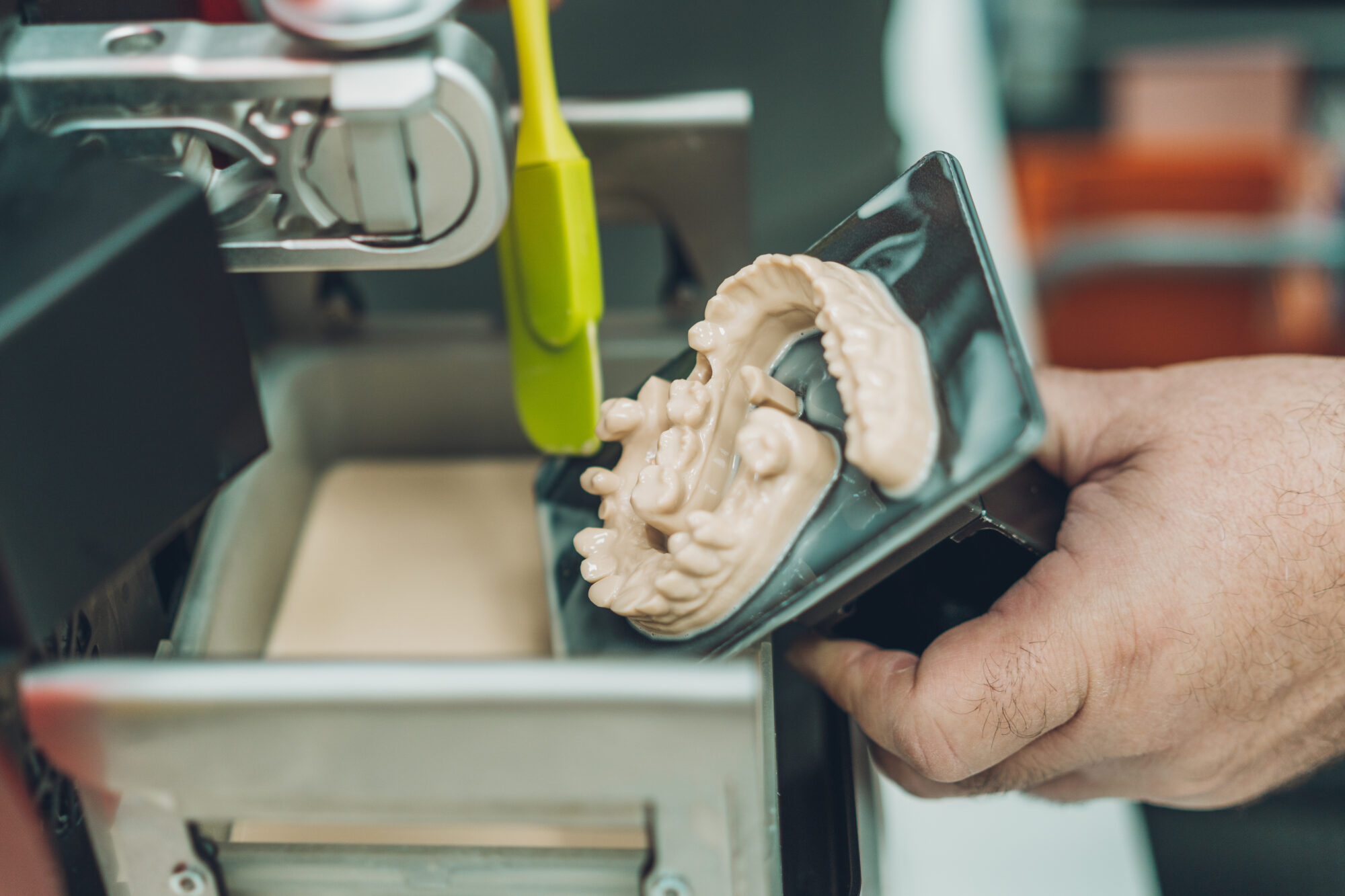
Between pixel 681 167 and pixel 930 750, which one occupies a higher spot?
pixel 681 167

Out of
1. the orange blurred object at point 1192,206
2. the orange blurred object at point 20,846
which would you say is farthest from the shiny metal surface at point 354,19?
the orange blurred object at point 1192,206

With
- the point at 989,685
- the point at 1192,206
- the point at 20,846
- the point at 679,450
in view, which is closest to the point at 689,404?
the point at 679,450

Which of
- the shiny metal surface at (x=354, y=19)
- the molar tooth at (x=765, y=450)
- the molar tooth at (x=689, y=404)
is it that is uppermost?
the shiny metal surface at (x=354, y=19)

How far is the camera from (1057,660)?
0.45 metres

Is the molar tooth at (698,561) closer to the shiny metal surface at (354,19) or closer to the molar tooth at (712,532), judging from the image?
the molar tooth at (712,532)

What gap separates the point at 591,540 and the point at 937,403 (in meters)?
0.16

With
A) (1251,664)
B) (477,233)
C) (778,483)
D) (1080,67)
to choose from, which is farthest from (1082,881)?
(1080,67)

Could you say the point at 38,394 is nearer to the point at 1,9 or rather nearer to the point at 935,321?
the point at 1,9

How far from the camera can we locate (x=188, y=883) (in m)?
0.40

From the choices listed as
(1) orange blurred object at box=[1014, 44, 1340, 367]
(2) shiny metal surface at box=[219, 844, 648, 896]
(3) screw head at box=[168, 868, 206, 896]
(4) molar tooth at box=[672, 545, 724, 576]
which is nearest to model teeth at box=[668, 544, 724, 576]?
(4) molar tooth at box=[672, 545, 724, 576]

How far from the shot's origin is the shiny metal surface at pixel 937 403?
0.37m

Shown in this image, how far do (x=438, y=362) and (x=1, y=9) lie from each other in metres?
0.34

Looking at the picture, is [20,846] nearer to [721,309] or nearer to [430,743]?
[430,743]

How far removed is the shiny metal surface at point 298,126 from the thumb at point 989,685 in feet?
0.87
